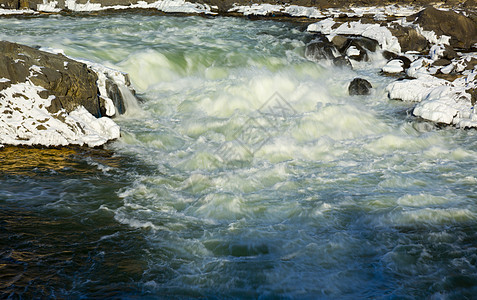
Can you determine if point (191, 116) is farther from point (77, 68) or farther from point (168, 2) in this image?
point (168, 2)

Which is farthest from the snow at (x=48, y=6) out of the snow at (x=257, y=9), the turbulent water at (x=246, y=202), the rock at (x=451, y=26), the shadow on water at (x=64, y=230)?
the rock at (x=451, y=26)

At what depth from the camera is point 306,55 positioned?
644 inches

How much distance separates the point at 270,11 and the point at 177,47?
12.8 meters

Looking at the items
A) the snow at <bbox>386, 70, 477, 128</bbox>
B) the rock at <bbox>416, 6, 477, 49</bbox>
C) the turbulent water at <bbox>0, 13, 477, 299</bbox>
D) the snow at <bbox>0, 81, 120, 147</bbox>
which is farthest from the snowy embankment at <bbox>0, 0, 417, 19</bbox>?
the snow at <bbox>0, 81, 120, 147</bbox>

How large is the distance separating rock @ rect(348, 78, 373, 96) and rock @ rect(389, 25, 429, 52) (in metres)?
5.36

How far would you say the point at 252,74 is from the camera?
43.5ft

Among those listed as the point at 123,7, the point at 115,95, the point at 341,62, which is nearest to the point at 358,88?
the point at 341,62

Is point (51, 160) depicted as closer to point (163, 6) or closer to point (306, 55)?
point (306, 55)

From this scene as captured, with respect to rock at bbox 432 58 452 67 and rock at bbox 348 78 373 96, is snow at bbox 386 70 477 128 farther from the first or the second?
rock at bbox 432 58 452 67

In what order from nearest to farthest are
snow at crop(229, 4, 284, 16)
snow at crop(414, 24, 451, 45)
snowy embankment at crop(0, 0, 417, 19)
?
snow at crop(414, 24, 451, 45) → snowy embankment at crop(0, 0, 417, 19) → snow at crop(229, 4, 284, 16)

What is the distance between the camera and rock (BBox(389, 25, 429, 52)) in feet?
56.4

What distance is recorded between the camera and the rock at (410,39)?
17188mm

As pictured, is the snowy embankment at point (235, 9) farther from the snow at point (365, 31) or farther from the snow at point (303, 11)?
the snow at point (365, 31)

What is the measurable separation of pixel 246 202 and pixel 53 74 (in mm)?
5188
